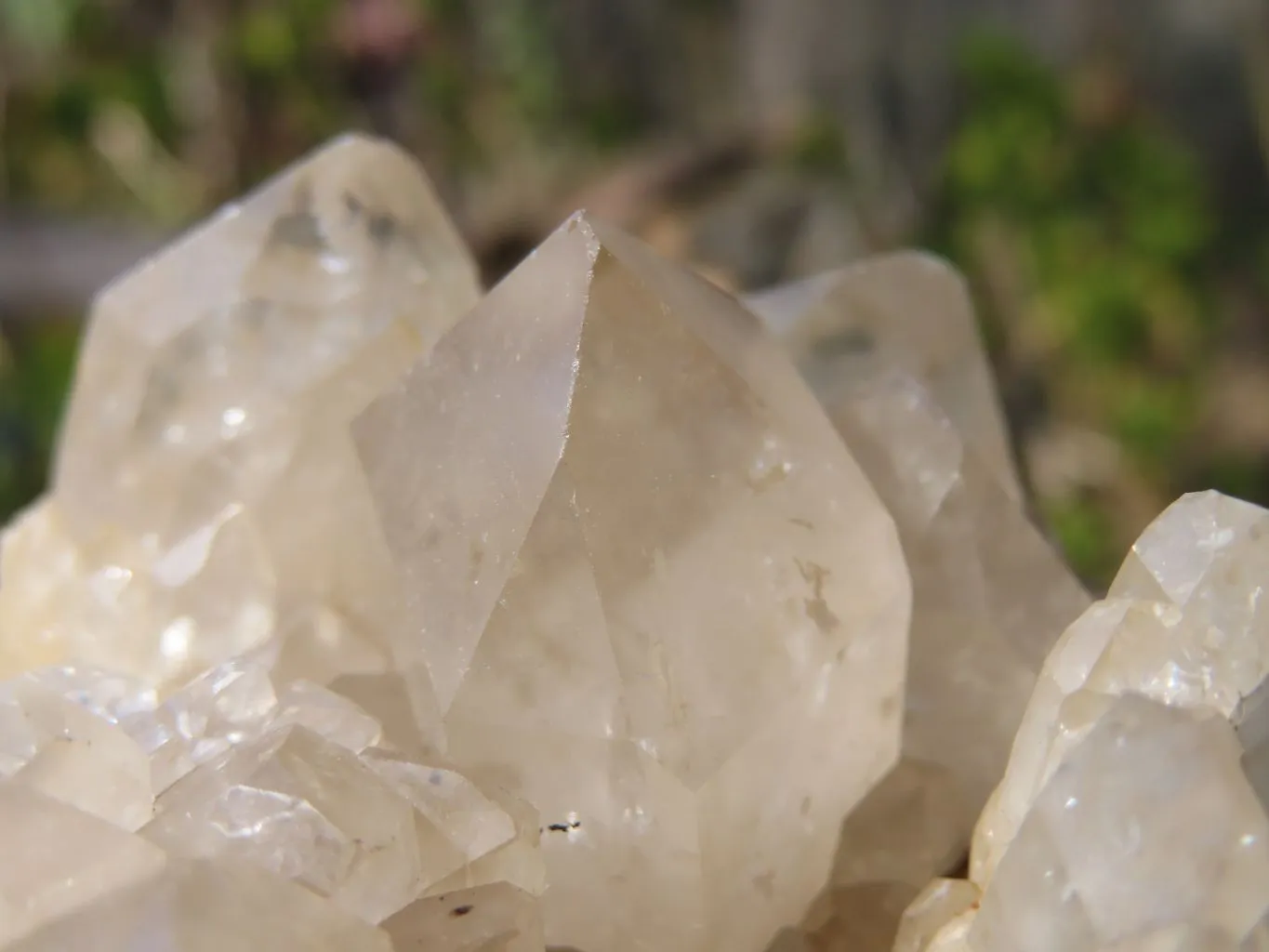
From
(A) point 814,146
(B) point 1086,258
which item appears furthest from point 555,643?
(B) point 1086,258

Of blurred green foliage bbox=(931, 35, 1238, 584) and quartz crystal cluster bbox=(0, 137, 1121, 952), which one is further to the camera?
blurred green foliage bbox=(931, 35, 1238, 584)

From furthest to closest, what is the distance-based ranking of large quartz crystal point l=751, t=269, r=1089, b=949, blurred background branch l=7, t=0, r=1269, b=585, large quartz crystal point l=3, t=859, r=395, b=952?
1. blurred background branch l=7, t=0, r=1269, b=585
2. large quartz crystal point l=751, t=269, r=1089, b=949
3. large quartz crystal point l=3, t=859, r=395, b=952

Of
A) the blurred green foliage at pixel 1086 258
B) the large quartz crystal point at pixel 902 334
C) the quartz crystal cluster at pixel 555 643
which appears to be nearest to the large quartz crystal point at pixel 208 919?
the quartz crystal cluster at pixel 555 643

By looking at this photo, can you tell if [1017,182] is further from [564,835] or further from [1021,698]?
[564,835]

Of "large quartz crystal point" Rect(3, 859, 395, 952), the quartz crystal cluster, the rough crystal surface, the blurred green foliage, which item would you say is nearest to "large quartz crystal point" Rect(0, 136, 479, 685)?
the quartz crystal cluster

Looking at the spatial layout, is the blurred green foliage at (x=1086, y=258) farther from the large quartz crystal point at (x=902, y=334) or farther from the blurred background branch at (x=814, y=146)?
the large quartz crystal point at (x=902, y=334)

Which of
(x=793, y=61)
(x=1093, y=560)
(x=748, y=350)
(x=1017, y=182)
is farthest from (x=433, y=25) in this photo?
(x=748, y=350)

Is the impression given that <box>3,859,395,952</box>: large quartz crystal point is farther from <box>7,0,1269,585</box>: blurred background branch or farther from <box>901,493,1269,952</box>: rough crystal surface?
<box>7,0,1269,585</box>: blurred background branch

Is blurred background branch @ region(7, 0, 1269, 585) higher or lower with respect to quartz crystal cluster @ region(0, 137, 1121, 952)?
lower
